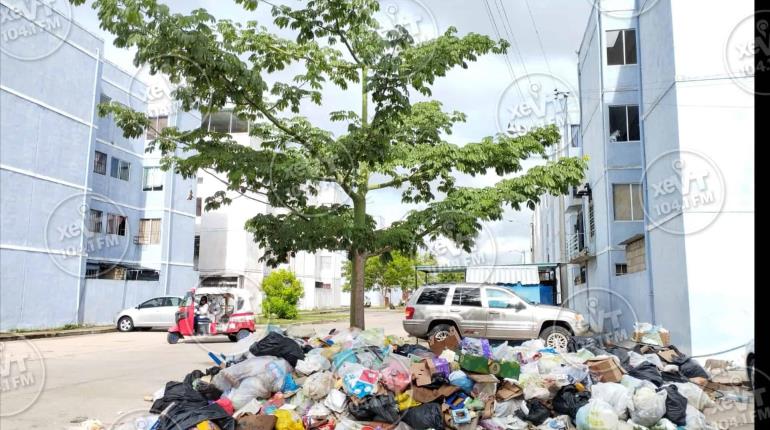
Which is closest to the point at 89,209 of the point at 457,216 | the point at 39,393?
the point at 39,393

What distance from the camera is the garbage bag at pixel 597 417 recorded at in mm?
6399

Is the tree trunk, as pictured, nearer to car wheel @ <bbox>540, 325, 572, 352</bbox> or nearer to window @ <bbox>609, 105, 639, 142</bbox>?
car wheel @ <bbox>540, 325, 572, 352</bbox>

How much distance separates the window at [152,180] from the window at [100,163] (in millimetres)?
3239

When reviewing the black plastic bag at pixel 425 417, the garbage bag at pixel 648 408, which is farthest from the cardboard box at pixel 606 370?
the black plastic bag at pixel 425 417

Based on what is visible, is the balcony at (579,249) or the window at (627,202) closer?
the window at (627,202)

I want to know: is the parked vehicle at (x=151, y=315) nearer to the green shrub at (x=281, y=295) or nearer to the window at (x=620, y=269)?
the green shrub at (x=281, y=295)

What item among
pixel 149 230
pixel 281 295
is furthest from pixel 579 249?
pixel 149 230

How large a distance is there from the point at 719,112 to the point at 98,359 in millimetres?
14933

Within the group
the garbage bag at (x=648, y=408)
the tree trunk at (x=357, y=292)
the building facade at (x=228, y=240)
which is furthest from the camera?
the building facade at (x=228, y=240)

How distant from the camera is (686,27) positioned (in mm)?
12180

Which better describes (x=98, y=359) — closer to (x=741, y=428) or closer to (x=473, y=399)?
(x=473, y=399)

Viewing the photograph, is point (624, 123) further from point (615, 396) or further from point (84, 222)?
point (84, 222)

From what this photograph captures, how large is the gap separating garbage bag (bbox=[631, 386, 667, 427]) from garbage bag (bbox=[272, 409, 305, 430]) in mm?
3920

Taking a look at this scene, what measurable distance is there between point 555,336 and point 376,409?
897cm
